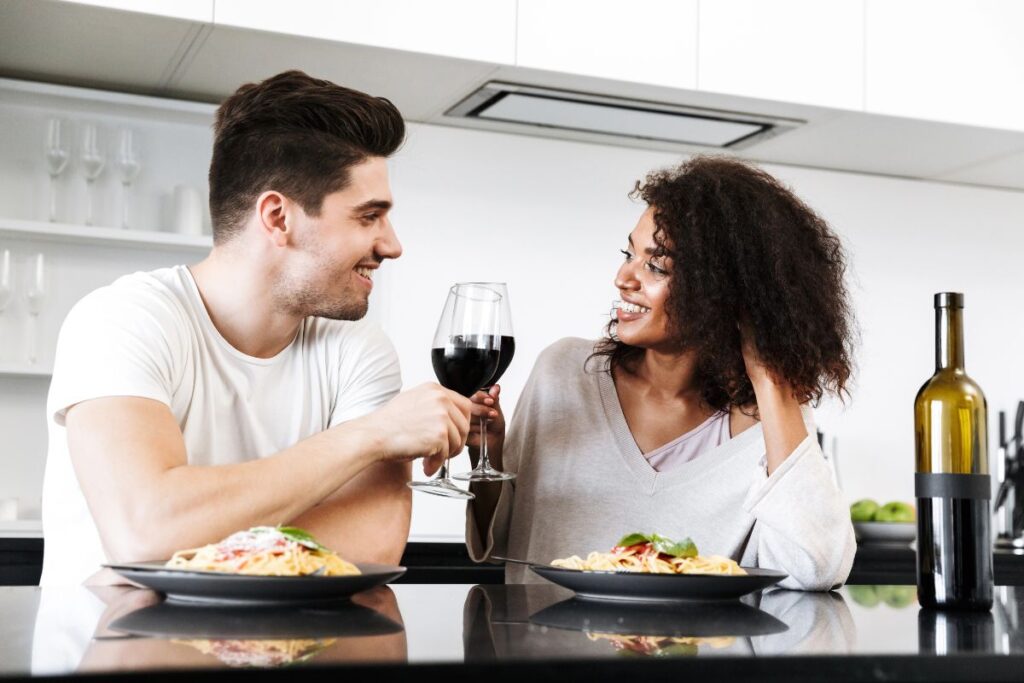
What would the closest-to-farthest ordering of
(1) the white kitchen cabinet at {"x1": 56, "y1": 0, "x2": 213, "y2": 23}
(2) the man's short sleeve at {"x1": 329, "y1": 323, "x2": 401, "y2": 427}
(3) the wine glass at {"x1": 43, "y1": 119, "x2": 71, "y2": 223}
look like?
(2) the man's short sleeve at {"x1": 329, "y1": 323, "x2": 401, "y2": 427} → (1) the white kitchen cabinet at {"x1": 56, "y1": 0, "x2": 213, "y2": 23} → (3) the wine glass at {"x1": 43, "y1": 119, "x2": 71, "y2": 223}

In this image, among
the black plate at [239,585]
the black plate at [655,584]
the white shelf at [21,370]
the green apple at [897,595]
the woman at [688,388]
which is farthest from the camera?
the white shelf at [21,370]

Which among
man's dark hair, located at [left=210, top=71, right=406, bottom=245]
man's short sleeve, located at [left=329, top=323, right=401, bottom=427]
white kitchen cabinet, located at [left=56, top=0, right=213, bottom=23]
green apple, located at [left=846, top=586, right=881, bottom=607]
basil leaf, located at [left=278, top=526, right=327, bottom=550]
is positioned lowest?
green apple, located at [left=846, top=586, right=881, bottom=607]

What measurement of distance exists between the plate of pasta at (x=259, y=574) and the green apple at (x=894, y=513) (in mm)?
2585

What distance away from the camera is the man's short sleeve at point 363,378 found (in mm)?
1835

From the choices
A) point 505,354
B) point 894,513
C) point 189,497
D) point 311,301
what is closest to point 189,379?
point 311,301

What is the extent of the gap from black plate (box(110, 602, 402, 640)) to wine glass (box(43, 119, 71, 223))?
6.91 feet

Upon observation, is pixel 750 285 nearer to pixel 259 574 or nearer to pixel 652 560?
pixel 652 560

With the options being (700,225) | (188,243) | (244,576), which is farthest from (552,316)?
(244,576)

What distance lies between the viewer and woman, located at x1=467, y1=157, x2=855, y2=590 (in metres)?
1.73

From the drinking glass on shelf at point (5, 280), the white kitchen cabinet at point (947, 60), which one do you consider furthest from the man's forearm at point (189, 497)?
the white kitchen cabinet at point (947, 60)

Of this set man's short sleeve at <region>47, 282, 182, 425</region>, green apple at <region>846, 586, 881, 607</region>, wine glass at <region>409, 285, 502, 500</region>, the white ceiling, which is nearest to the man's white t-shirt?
man's short sleeve at <region>47, 282, 182, 425</region>

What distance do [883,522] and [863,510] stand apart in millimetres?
91

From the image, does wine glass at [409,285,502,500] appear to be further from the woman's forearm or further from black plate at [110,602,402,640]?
black plate at [110,602,402,640]

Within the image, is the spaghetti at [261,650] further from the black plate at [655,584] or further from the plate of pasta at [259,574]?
the black plate at [655,584]
